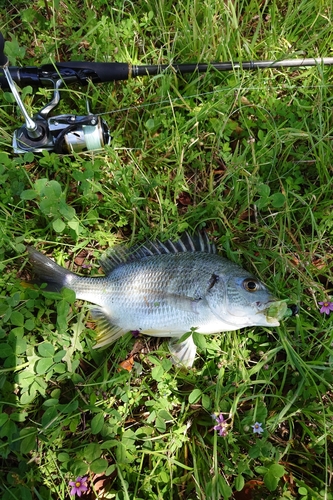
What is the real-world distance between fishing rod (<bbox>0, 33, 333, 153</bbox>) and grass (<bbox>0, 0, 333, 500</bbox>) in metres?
0.11

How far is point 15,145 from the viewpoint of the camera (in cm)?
279

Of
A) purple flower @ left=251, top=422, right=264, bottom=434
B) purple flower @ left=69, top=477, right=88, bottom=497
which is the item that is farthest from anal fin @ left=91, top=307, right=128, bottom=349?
purple flower @ left=251, top=422, right=264, bottom=434

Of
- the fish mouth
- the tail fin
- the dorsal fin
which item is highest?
the tail fin

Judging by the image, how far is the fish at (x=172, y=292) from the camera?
7.79ft

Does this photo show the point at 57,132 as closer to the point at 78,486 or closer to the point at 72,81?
the point at 72,81

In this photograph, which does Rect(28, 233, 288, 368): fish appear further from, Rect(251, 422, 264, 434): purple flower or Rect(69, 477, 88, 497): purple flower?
Rect(69, 477, 88, 497): purple flower

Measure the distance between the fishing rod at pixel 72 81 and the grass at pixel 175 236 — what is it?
109 millimetres

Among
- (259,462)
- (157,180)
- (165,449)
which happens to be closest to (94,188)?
(157,180)

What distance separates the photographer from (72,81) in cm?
284

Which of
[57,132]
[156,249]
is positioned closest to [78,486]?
[156,249]

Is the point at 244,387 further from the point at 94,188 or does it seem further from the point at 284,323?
the point at 94,188

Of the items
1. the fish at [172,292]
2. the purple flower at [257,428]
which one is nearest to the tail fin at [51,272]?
the fish at [172,292]

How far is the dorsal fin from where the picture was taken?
274 centimetres

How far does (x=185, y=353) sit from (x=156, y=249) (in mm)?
824
